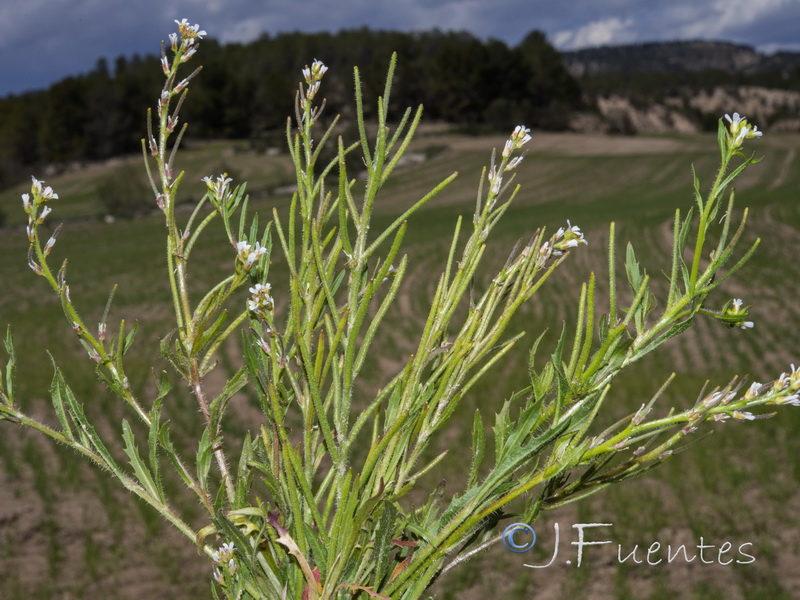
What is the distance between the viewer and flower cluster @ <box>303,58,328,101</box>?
1.12 meters

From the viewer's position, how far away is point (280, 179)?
2180 inches

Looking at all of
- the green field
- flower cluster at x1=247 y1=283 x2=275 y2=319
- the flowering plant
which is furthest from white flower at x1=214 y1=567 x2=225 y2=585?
the green field

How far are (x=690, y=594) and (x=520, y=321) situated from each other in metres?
11.2

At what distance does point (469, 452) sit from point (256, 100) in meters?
75.8

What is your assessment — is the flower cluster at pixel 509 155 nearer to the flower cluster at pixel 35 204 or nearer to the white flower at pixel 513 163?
the white flower at pixel 513 163

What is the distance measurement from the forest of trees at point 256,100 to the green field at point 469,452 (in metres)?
38.9

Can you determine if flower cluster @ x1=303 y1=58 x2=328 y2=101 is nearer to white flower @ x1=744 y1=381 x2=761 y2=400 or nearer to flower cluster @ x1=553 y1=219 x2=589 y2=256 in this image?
flower cluster @ x1=553 y1=219 x2=589 y2=256

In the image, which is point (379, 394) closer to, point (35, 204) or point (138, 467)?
point (138, 467)

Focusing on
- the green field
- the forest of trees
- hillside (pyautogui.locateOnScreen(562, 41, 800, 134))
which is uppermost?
the forest of trees

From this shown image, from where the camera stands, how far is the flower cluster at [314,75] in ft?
3.67

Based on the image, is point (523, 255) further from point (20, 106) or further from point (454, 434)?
point (20, 106)

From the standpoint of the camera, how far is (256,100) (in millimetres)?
81250

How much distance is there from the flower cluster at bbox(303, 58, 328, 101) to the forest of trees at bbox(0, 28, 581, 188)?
63.1 m

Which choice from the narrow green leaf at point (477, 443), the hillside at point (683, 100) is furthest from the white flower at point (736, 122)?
the hillside at point (683, 100)
